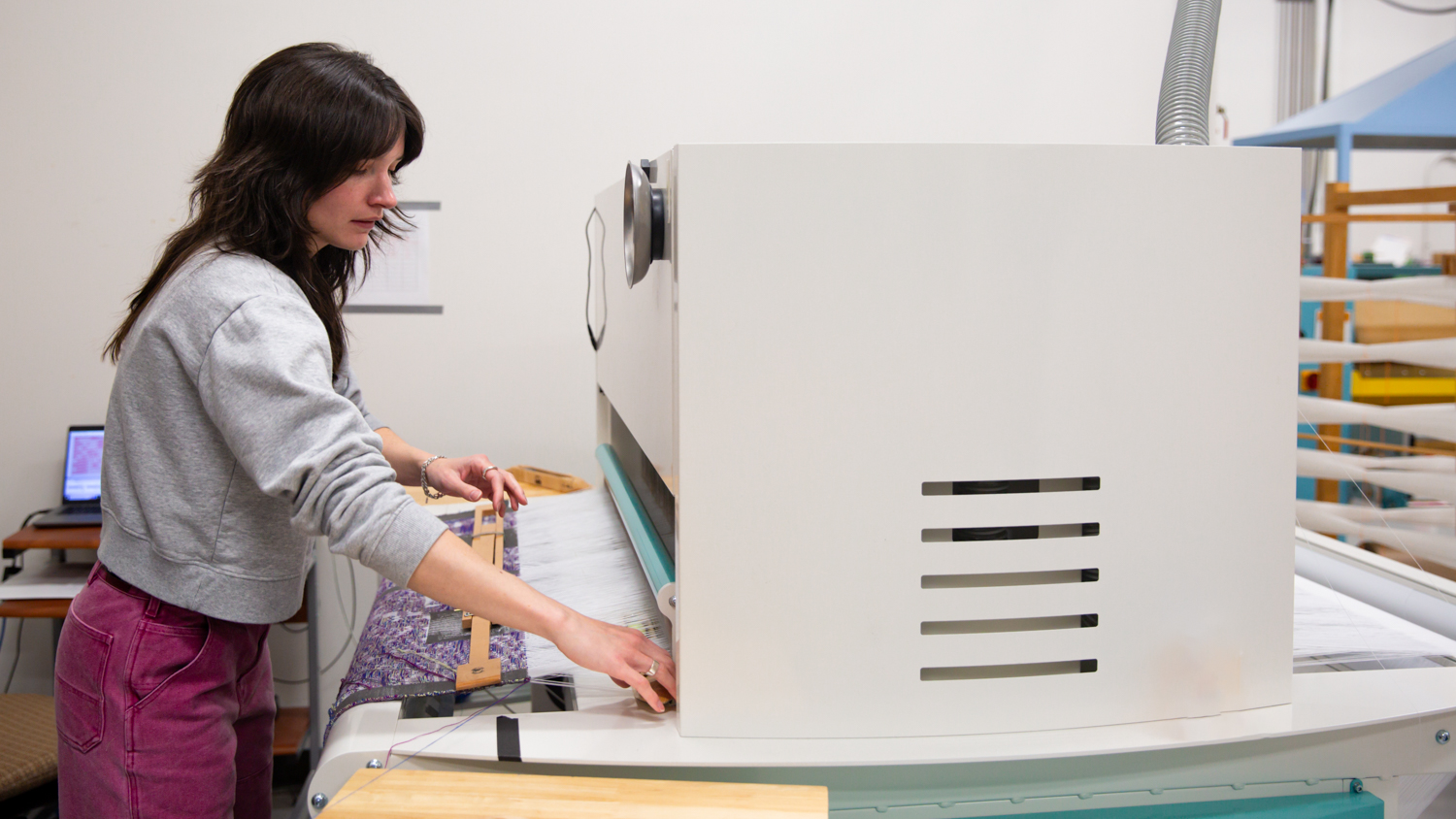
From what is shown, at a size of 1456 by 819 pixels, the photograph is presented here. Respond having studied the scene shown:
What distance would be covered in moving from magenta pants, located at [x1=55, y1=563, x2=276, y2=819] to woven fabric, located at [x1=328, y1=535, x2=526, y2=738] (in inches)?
4.8

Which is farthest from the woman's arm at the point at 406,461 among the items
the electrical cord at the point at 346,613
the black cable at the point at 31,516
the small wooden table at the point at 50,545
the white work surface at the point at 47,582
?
the black cable at the point at 31,516

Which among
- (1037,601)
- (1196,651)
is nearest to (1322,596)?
(1196,651)

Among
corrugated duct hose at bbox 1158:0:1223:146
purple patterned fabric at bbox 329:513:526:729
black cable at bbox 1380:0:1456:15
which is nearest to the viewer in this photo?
purple patterned fabric at bbox 329:513:526:729

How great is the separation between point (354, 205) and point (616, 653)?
524 mm

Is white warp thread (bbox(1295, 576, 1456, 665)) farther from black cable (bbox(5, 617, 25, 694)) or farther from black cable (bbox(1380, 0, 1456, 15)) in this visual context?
black cable (bbox(1380, 0, 1456, 15))

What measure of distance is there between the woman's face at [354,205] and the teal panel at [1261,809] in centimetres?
90

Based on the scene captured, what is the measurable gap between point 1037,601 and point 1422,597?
31.2 inches

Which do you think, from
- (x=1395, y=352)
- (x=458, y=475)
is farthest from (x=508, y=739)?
(x=1395, y=352)

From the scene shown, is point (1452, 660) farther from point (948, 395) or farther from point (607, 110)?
point (607, 110)

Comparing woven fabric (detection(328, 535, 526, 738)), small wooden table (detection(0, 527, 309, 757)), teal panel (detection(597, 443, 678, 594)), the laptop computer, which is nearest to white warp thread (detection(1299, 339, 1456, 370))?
teal panel (detection(597, 443, 678, 594))

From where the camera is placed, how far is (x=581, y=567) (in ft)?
4.30

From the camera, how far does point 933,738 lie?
0.83 m

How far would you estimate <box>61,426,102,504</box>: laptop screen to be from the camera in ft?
7.32

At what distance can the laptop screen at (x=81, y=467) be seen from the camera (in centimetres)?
223
